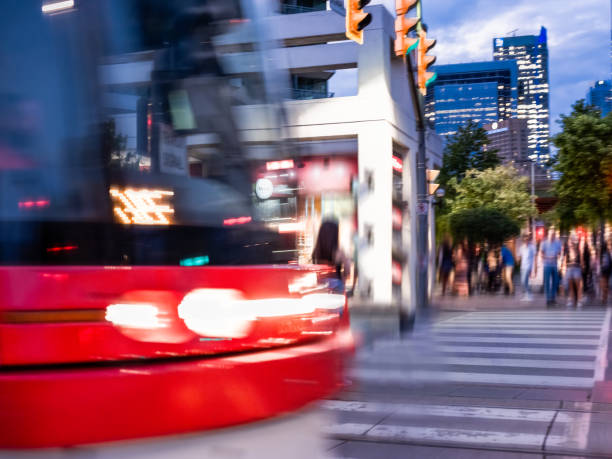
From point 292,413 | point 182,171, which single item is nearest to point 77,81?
point 182,171

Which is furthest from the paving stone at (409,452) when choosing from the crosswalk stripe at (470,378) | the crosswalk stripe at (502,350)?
the crosswalk stripe at (502,350)

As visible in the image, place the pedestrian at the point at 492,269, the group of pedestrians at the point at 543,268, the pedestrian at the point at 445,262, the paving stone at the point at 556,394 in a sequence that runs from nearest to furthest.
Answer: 1. the paving stone at the point at 556,394
2. the group of pedestrians at the point at 543,268
3. the pedestrian at the point at 445,262
4. the pedestrian at the point at 492,269

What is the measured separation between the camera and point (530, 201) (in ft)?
188

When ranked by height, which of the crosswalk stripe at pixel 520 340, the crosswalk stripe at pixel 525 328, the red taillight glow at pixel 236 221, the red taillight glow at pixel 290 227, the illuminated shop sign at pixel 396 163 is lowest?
the crosswalk stripe at pixel 525 328

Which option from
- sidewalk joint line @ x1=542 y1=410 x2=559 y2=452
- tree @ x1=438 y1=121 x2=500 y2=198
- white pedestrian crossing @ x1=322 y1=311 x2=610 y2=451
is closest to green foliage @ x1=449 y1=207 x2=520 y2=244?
white pedestrian crossing @ x1=322 y1=311 x2=610 y2=451

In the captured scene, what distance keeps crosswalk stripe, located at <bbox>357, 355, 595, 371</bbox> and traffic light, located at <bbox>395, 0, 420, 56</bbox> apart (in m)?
4.26

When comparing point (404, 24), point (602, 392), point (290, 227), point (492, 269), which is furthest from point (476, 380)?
point (492, 269)

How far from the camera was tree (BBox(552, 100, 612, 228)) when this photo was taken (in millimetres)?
31312

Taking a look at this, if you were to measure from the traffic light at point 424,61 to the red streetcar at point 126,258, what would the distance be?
890 centimetres

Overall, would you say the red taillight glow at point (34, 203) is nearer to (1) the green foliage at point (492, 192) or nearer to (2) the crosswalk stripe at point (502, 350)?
(2) the crosswalk stripe at point (502, 350)

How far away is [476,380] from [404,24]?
5021 millimetres

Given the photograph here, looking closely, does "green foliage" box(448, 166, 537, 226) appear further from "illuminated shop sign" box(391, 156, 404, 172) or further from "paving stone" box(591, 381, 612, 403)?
"paving stone" box(591, 381, 612, 403)

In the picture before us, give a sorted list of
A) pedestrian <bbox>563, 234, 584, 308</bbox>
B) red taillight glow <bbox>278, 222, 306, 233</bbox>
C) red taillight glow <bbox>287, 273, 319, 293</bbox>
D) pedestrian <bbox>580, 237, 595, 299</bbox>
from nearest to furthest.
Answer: red taillight glow <bbox>287, 273, 319, 293</bbox>, red taillight glow <bbox>278, 222, 306, 233</bbox>, pedestrian <bbox>563, 234, 584, 308</bbox>, pedestrian <bbox>580, 237, 595, 299</bbox>

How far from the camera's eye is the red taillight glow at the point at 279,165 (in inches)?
129
